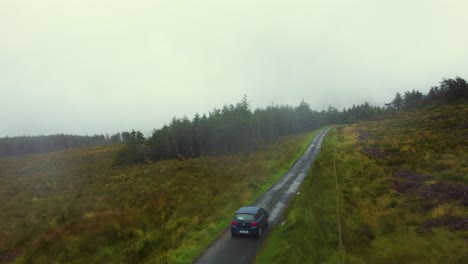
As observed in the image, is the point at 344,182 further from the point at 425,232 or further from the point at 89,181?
the point at 89,181

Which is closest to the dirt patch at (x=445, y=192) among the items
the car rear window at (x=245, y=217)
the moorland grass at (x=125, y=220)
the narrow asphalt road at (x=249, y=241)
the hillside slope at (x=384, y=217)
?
the hillside slope at (x=384, y=217)

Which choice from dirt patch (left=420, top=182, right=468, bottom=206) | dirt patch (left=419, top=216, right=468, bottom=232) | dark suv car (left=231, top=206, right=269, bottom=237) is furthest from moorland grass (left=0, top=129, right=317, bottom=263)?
dirt patch (left=420, top=182, right=468, bottom=206)

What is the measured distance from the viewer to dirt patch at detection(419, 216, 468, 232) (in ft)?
41.3

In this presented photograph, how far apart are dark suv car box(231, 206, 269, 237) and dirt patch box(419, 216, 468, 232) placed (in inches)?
339

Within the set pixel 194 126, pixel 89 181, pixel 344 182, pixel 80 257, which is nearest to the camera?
pixel 80 257

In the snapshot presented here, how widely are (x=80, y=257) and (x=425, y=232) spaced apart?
1911cm

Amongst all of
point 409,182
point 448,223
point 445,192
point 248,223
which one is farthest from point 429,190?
point 248,223

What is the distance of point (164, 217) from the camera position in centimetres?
2197

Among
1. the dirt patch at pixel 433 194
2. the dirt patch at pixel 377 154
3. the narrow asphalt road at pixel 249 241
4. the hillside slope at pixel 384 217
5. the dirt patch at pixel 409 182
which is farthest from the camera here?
the dirt patch at pixel 377 154

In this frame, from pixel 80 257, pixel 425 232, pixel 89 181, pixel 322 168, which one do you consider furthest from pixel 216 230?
pixel 89 181

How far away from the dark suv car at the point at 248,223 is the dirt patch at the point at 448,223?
339 inches

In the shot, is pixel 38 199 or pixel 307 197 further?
pixel 38 199

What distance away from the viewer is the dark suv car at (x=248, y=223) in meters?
16.4

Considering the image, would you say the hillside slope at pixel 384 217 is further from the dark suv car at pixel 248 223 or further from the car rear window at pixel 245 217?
the car rear window at pixel 245 217
